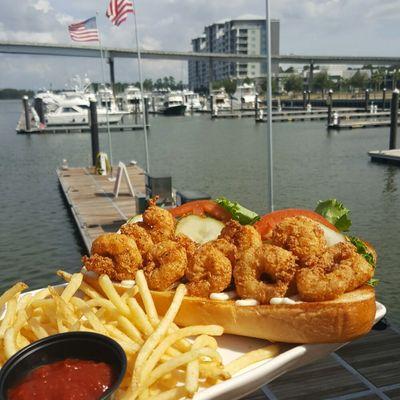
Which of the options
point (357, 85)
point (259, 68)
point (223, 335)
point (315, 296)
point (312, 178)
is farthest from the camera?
point (259, 68)

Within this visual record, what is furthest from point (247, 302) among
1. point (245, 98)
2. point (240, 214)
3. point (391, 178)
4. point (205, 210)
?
point (245, 98)

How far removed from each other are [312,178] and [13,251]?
17543 mm

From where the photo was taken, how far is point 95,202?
679 inches

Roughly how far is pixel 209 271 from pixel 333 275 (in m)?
0.71

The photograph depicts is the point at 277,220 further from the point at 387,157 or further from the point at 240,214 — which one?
the point at 387,157

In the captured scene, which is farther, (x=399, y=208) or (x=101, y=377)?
(x=399, y=208)

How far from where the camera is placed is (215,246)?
2998mm

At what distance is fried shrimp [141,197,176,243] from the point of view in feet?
11.0

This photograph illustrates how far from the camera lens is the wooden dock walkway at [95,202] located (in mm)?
13859

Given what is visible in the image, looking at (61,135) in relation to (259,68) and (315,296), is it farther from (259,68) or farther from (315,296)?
(259,68)

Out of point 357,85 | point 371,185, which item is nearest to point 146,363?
point 371,185

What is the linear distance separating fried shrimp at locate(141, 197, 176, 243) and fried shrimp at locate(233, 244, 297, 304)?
2.40ft

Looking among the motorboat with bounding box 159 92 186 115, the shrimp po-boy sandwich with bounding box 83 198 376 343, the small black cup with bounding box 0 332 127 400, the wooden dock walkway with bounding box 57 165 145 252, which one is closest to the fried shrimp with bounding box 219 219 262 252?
the shrimp po-boy sandwich with bounding box 83 198 376 343

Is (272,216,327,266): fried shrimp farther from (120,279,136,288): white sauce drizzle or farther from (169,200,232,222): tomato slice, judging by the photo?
(120,279,136,288): white sauce drizzle
